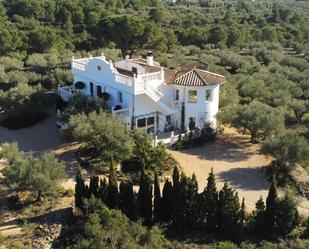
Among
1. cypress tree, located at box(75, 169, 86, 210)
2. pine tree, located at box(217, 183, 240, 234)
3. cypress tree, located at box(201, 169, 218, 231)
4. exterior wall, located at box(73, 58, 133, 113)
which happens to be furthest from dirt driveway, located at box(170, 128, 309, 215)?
cypress tree, located at box(75, 169, 86, 210)

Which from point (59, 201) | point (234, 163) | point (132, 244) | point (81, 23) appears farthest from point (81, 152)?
point (81, 23)

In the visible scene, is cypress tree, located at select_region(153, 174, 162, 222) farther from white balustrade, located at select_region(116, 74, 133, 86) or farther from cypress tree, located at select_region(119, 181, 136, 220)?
white balustrade, located at select_region(116, 74, 133, 86)

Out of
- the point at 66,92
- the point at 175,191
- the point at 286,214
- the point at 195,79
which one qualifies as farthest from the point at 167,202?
the point at 66,92

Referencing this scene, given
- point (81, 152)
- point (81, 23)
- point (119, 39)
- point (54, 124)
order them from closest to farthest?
1. point (81, 152)
2. point (54, 124)
3. point (119, 39)
4. point (81, 23)

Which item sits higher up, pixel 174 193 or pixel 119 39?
pixel 119 39

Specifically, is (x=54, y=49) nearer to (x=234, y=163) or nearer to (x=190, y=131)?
(x=190, y=131)
